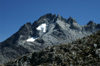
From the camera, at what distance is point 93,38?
150 feet

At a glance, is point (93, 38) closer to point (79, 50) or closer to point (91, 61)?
point (79, 50)

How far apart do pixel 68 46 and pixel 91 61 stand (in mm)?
10435

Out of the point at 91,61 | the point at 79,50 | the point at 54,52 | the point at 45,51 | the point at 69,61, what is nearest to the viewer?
the point at 91,61

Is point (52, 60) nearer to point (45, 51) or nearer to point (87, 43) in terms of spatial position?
point (45, 51)

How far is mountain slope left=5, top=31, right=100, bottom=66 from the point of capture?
37.8 metres

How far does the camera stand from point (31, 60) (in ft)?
163

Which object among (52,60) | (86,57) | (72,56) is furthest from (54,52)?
(86,57)

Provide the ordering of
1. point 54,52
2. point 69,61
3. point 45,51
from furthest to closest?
point 45,51 → point 54,52 → point 69,61

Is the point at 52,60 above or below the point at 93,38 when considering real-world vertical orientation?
below

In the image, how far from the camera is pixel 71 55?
41.4m

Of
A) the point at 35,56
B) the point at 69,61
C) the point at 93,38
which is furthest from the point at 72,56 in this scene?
the point at 35,56

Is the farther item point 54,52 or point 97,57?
point 54,52

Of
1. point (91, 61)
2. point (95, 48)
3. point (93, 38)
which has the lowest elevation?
point (91, 61)

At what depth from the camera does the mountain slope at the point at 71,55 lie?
124ft
